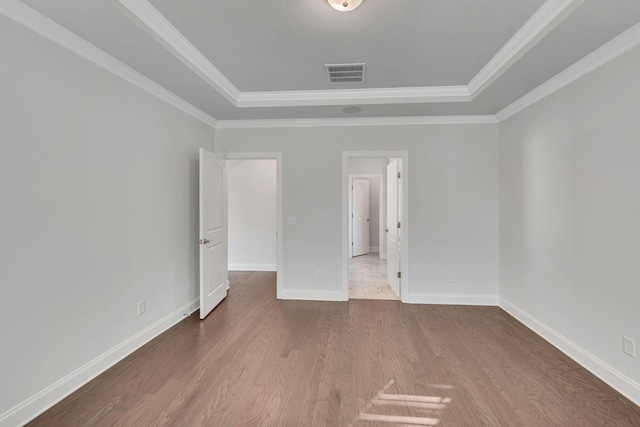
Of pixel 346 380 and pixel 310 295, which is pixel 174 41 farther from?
pixel 310 295

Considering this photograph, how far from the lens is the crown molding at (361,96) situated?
3287mm

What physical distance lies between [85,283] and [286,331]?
1836 mm

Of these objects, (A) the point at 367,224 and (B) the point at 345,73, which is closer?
(B) the point at 345,73

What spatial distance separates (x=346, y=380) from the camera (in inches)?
88.3

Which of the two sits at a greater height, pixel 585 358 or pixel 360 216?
pixel 360 216

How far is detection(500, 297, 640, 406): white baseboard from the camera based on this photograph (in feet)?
6.62

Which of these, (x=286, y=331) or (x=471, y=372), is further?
(x=286, y=331)

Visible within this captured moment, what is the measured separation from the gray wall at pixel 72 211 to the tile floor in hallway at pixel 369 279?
2741mm

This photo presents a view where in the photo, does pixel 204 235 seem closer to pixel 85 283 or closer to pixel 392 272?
pixel 85 283

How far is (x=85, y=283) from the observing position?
2188mm

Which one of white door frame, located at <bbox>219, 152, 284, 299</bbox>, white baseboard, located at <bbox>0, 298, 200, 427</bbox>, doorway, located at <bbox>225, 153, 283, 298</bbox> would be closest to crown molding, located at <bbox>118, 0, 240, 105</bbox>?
white door frame, located at <bbox>219, 152, 284, 299</bbox>

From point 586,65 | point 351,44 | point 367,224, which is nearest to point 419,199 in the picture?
point 586,65

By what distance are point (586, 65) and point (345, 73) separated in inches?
78.7

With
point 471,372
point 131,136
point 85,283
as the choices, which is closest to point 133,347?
point 85,283
